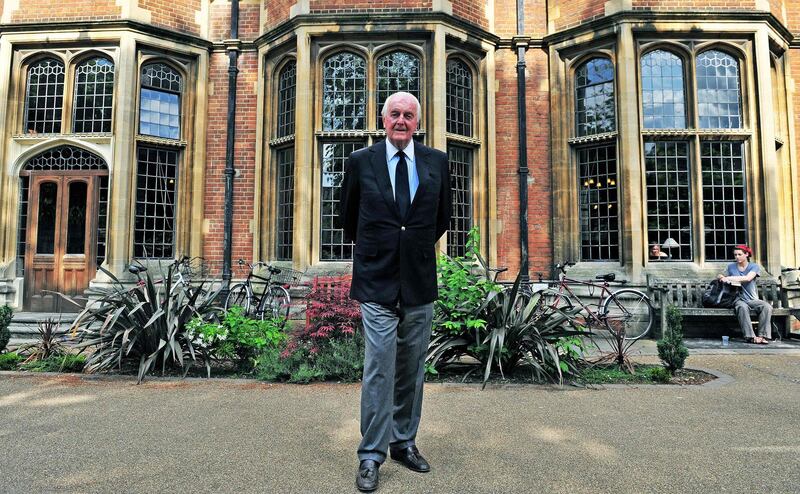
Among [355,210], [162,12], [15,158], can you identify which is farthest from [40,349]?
[162,12]

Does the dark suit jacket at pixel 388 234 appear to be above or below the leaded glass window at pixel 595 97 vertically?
below

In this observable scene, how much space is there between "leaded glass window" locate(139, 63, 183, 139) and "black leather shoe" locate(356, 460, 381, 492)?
882 cm

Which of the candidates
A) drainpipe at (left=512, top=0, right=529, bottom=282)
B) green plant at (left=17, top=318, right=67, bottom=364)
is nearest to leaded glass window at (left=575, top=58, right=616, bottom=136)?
drainpipe at (left=512, top=0, right=529, bottom=282)

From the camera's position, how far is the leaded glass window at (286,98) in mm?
9164

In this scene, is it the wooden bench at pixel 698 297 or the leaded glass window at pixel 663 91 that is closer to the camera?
the wooden bench at pixel 698 297

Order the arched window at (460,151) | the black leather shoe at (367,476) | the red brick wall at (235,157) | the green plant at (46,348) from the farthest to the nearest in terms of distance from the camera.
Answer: the red brick wall at (235,157), the arched window at (460,151), the green plant at (46,348), the black leather shoe at (367,476)

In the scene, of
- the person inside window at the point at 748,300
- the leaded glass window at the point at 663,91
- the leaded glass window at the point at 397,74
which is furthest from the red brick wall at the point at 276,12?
the person inside window at the point at 748,300

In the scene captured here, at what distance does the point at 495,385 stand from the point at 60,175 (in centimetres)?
886

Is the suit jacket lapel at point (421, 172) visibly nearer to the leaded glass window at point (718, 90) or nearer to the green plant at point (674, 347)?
the green plant at point (674, 347)

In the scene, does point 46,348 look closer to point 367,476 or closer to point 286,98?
point 367,476

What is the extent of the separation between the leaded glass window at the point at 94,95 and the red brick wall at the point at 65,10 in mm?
769

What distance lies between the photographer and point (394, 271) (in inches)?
100

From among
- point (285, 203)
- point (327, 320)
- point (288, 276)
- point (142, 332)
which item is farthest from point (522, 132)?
point (142, 332)

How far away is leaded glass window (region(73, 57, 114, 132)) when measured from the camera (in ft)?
29.9
